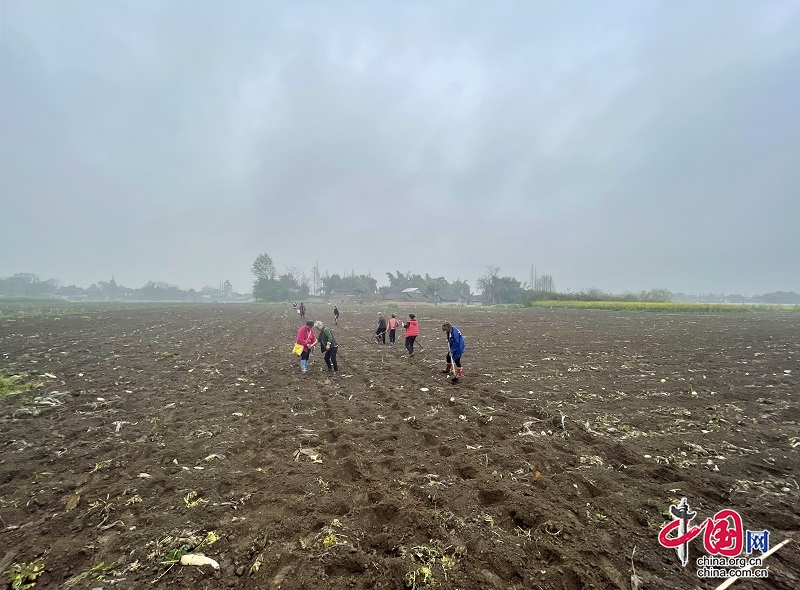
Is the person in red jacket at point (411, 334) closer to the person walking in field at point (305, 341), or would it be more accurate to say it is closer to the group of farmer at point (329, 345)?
the group of farmer at point (329, 345)

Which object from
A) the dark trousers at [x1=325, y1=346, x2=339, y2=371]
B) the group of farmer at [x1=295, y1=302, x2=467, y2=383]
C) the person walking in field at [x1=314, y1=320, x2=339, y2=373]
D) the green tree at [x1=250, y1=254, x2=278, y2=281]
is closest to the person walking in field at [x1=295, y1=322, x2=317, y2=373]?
the group of farmer at [x1=295, y1=302, x2=467, y2=383]

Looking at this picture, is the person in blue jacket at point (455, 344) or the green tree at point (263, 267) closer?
the person in blue jacket at point (455, 344)

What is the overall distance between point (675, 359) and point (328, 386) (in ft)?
48.2

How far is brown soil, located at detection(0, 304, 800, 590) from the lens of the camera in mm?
3520

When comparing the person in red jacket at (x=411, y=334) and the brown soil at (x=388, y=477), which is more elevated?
the person in red jacket at (x=411, y=334)

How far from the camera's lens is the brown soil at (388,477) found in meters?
3.52

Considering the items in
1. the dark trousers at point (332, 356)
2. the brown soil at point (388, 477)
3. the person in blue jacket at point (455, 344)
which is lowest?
the brown soil at point (388, 477)

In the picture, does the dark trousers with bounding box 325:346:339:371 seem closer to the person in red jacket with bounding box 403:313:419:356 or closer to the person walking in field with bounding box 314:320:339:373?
the person walking in field with bounding box 314:320:339:373

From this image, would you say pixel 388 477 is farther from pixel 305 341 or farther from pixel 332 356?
pixel 305 341

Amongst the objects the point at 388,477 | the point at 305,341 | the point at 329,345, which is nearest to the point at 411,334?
the point at 329,345

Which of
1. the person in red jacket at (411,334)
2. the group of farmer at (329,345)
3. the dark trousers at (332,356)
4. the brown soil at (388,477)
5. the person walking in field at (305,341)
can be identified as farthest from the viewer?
the person in red jacket at (411,334)

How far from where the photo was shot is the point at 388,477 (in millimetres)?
5219

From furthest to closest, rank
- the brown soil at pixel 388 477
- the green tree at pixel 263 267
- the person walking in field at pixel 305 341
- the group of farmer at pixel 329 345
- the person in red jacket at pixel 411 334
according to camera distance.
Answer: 1. the green tree at pixel 263 267
2. the person in red jacket at pixel 411 334
3. the person walking in field at pixel 305 341
4. the group of farmer at pixel 329 345
5. the brown soil at pixel 388 477

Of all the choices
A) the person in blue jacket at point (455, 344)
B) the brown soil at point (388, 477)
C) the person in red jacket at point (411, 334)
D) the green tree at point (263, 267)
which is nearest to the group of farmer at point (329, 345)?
the person in blue jacket at point (455, 344)
